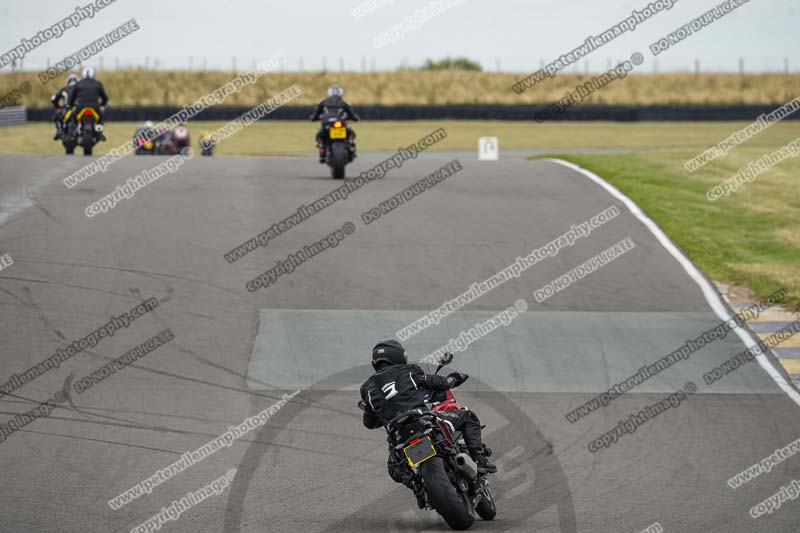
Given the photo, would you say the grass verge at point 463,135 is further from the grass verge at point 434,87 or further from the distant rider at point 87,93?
the distant rider at point 87,93

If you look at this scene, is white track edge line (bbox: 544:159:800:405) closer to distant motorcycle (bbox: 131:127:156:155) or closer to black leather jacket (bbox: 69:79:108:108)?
black leather jacket (bbox: 69:79:108:108)

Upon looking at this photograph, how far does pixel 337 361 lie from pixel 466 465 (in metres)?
5.07

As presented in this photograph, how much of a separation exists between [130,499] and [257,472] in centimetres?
121

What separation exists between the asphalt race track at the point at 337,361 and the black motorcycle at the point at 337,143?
351 mm

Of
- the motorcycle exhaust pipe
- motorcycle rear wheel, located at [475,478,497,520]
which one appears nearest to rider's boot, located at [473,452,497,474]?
motorcycle rear wheel, located at [475,478,497,520]

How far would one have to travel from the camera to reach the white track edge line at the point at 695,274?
13289 mm

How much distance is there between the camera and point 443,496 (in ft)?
26.7

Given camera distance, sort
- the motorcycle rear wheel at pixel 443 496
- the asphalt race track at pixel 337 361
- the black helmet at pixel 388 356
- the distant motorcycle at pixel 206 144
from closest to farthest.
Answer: the motorcycle rear wheel at pixel 443 496, the black helmet at pixel 388 356, the asphalt race track at pixel 337 361, the distant motorcycle at pixel 206 144

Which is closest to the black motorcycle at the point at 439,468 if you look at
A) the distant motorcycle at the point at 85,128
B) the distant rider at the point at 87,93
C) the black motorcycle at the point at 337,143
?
the black motorcycle at the point at 337,143

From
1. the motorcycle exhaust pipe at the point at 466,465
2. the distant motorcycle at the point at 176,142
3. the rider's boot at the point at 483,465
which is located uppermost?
the motorcycle exhaust pipe at the point at 466,465

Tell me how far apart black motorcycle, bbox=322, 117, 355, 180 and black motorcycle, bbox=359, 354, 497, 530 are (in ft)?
42.8

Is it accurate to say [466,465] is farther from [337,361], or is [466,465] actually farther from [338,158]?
[338,158]

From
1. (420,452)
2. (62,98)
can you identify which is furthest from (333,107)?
(420,452)

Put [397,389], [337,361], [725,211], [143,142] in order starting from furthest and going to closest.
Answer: [143,142], [725,211], [337,361], [397,389]
